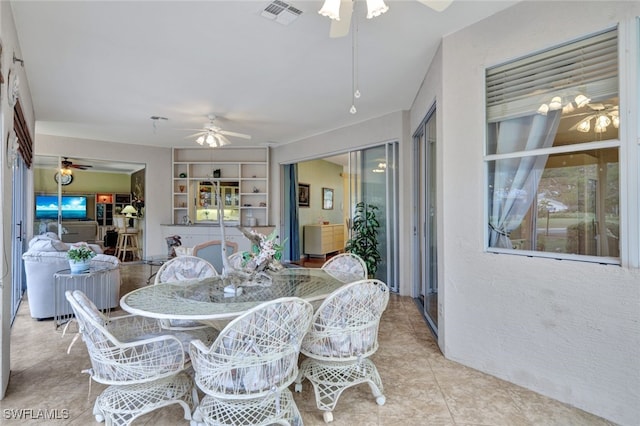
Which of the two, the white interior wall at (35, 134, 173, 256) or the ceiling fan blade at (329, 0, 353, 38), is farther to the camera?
the white interior wall at (35, 134, 173, 256)

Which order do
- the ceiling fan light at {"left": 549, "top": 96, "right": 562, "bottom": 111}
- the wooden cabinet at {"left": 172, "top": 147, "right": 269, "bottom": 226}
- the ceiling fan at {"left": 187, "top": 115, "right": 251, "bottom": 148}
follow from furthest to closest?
the wooden cabinet at {"left": 172, "top": 147, "right": 269, "bottom": 226} < the ceiling fan at {"left": 187, "top": 115, "right": 251, "bottom": 148} < the ceiling fan light at {"left": 549, "top": 96, "right": 562, "bottom": 111}

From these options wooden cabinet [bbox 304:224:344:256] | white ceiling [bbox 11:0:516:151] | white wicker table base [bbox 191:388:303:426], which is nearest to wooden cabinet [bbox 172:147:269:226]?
wooden cabinet [bbox 304:224:344:256]

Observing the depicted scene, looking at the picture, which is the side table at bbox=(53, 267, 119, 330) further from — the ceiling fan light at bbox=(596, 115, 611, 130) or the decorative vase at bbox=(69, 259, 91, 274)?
the ceiling fan light at bbox=(596, 115, 611, 130)

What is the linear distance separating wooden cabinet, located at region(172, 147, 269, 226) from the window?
5641mm

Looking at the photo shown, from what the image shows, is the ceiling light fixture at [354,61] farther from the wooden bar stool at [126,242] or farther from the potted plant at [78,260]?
the wooden bar stool at [126,242]

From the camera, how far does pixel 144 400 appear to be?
1.89m

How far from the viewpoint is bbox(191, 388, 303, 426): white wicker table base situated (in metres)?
1.72

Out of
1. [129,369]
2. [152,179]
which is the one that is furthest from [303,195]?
[129,369]

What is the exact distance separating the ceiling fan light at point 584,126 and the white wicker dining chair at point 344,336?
1.69m

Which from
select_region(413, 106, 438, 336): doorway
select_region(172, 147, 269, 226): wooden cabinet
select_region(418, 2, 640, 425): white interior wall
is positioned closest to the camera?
select_region(418, 2, 640, 425): white interior wall

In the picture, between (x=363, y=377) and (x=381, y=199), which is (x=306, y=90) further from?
(x=363, y=377)

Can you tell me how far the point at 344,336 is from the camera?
2.07m

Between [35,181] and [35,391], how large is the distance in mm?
5228

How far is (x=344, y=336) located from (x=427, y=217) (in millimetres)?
2418
